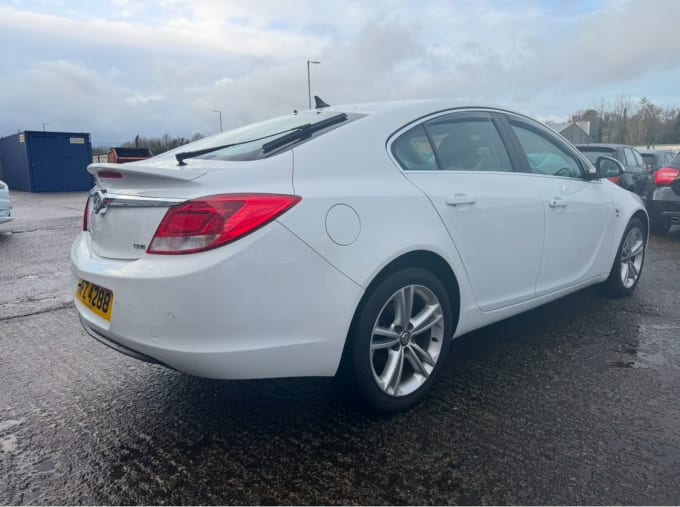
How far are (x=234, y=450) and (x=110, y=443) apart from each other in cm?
59

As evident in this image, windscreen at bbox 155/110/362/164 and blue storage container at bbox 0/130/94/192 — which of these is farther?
blue storage container at bbox 0/130/94/192

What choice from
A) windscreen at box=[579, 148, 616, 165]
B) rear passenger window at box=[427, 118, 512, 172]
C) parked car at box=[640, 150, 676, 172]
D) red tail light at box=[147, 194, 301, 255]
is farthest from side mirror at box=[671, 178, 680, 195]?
red tail light at box=[147, 194, 301, 255]

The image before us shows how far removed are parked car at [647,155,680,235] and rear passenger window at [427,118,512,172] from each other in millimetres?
→ 5953

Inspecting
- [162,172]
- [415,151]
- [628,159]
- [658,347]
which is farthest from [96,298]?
[628,159]

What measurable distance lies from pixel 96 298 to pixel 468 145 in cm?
219

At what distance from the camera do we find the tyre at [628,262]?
4.55 meters

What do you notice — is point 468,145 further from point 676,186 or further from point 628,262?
point 676,186

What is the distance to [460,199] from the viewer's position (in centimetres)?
288

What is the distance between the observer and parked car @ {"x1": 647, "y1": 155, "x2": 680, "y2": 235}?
26.1 ft

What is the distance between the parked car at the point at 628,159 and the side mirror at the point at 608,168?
5.01m

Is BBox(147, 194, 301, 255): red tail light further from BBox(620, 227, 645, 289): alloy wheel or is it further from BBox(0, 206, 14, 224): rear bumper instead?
BBox(0, 206, 14, 224): rear bumper

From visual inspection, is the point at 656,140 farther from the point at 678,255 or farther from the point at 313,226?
the point at 313,226

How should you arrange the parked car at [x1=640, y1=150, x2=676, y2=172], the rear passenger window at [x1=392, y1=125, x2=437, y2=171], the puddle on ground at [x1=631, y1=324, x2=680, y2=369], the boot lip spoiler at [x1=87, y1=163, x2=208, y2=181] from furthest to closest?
the parked car at [x1=640, y1=150, x2=676, y2=172], the puddle on ground at [x1=631, y1=324, x2=680, y2=369], the rear passenger window at [x1=392, y1=125, x2=437, y2=171], the boot lip spoiler at [x1=87, y1=163, x2=208, y2=181]

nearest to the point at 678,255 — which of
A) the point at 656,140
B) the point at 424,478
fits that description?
the point at 424,478
